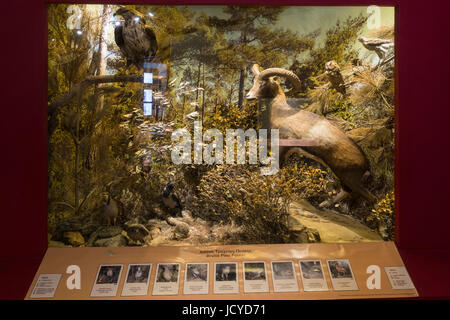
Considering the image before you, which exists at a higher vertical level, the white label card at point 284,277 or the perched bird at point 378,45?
the perched bird at point 378,45

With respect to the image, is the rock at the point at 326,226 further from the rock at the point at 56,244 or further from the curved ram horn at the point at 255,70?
the rock at the point at 56,244

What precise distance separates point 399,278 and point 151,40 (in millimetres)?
2896

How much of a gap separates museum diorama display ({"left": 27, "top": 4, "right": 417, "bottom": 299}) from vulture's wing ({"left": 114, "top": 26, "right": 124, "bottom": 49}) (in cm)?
2

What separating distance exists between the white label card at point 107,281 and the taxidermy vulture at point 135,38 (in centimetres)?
173

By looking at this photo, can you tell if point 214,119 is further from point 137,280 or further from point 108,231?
point 137,280

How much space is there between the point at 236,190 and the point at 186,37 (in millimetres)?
1417

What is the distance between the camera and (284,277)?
9.25 ft

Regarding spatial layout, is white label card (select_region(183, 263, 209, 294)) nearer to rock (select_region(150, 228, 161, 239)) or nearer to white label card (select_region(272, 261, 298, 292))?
rock (select_region(150, 228, 161, 239))

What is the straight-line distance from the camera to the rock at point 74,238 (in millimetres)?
3023

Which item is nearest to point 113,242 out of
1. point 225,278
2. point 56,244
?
point 56,244

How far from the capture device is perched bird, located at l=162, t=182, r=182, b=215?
3.05 m

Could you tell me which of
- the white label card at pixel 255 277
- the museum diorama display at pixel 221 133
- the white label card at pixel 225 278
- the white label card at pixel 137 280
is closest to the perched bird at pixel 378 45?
the museum diorama display at pixel 221 133

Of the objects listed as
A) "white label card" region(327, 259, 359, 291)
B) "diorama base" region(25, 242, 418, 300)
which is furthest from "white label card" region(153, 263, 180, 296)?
"white label card" region(327, 259, 359, 291)

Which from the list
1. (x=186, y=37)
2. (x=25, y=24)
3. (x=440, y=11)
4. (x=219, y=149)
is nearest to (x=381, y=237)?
(x=219, y=149)
